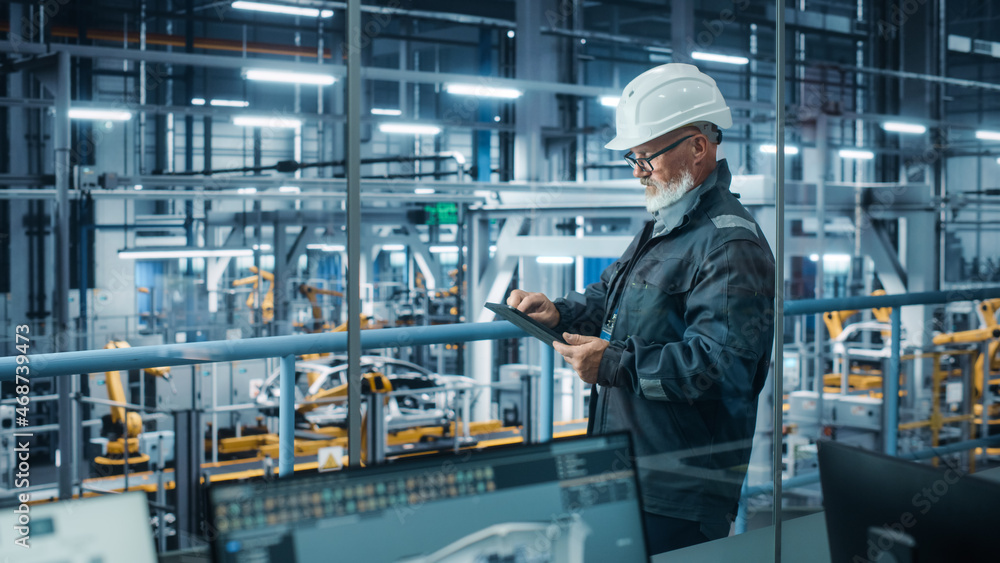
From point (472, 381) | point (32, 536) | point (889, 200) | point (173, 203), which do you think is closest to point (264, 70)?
point (472, 381)

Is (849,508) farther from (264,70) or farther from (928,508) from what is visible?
(264,70)

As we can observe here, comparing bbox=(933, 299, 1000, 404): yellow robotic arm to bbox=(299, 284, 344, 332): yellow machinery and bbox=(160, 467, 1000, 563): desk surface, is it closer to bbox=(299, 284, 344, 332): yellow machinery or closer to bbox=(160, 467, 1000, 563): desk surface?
bbox=(160, 467, 1000, 563): desk surface

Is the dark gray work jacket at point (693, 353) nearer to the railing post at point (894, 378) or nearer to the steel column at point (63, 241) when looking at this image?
the railing post at point (894, 378)

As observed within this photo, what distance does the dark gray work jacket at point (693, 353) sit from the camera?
1350 mm

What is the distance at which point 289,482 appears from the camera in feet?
2.33

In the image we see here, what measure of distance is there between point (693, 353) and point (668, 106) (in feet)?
1.49

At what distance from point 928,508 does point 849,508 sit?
0.09m

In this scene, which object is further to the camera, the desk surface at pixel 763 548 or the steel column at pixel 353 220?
the desk surface at pixel 763 548

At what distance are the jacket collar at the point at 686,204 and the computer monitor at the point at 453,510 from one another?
687 millimetres

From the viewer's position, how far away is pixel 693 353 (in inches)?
52.7

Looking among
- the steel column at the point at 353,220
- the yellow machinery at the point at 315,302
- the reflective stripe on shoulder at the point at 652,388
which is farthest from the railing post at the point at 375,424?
the steel column at the point at 353,220

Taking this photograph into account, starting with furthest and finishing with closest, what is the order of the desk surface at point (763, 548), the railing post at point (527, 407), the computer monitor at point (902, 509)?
the railing post at point (527, 407) < the desk surface at point (763, 548) < the computer monitor at point (902, 509)

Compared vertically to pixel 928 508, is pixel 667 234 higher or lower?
higher

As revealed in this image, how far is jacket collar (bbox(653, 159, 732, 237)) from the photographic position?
1471mm
